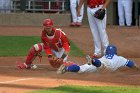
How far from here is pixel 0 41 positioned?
1500 cm

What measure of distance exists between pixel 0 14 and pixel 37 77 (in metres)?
10.5

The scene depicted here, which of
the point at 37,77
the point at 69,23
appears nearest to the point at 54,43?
the point at 37,77

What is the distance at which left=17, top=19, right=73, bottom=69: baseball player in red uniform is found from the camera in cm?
1008

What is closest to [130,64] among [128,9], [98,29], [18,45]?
[98,29]

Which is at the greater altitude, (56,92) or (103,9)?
(103,9)

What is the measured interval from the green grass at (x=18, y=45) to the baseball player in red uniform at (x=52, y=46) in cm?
234

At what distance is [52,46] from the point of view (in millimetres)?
10438

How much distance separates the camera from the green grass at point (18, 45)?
Answer: 42.7ft

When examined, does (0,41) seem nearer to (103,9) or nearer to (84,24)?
(103,9)

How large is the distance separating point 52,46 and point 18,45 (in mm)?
4078

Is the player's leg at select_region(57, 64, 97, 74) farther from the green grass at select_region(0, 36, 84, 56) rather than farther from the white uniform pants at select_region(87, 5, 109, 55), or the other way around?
the green grass at select_region(0, 36, 84, 56)

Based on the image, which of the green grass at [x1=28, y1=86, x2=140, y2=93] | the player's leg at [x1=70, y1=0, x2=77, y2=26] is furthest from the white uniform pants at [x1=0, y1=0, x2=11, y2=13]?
the green grass at [x1=28, y1=86, x2=140, y2=93]

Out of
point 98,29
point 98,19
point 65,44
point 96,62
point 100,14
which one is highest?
point 100,14

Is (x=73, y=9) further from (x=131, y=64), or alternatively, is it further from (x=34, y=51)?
(x=131, y=64)
